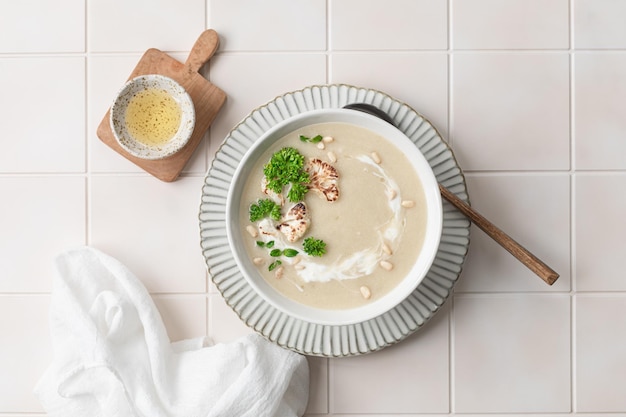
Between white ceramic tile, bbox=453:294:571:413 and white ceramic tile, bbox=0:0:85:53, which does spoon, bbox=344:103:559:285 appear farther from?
white ceramic tile, bbox=0:0:85:53

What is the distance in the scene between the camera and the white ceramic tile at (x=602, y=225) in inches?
46.2

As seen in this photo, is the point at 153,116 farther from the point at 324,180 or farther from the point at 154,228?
the point at 324,180

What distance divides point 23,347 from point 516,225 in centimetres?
101

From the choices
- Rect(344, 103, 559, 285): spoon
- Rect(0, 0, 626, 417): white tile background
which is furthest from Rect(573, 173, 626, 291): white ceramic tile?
Rect(344, 103, 559, 285): spoon

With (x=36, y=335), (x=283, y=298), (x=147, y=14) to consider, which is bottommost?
(x=36, y=335)

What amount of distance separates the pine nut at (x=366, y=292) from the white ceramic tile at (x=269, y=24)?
479 millimetres

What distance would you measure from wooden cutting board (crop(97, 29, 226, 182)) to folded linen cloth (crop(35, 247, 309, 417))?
0.21m

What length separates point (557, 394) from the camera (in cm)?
118

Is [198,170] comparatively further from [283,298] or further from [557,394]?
[557,394]

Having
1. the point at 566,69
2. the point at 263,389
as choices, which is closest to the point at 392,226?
the point at 263,389

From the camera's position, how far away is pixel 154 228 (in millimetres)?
1173

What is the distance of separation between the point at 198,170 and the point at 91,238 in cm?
25

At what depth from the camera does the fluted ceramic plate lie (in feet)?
3.64

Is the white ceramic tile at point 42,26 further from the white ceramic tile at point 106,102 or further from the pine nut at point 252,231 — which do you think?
the pine nut at point 252,231
